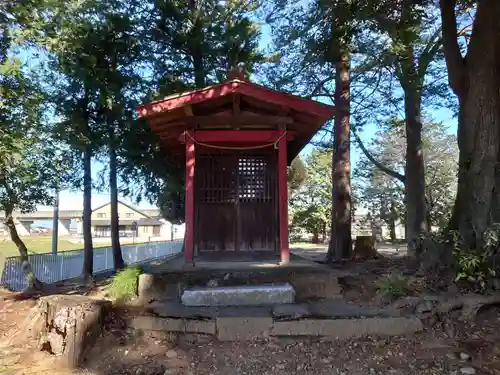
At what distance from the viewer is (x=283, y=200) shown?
6.84m

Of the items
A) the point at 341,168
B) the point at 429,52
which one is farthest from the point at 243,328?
the point at 429,52

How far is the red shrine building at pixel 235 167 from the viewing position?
268 inches

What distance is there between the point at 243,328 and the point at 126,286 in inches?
75.7

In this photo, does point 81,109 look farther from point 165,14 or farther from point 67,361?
point 67,361

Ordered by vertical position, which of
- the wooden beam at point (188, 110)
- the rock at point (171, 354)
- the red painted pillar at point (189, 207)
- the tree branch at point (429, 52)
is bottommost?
the rock at point (171, 354)

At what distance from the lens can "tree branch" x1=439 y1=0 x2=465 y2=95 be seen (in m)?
6.16

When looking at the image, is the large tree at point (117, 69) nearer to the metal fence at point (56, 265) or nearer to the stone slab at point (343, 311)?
the metal fence at point (56, 265)

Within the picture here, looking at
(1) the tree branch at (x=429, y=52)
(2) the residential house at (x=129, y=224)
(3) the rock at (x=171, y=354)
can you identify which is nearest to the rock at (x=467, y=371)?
(3) the rock at (x=171, y=354)

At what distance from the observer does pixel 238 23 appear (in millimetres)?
11461

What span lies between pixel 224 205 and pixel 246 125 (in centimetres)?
151

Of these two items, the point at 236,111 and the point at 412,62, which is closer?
the point at 236,111

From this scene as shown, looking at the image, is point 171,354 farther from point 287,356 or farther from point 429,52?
point 429,52

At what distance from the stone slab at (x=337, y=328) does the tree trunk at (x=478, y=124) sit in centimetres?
182

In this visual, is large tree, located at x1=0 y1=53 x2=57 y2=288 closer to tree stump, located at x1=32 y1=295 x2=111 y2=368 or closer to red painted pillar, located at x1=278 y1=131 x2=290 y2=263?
tree stump, located at x1=32 y1=295 x2=111 y2=368
